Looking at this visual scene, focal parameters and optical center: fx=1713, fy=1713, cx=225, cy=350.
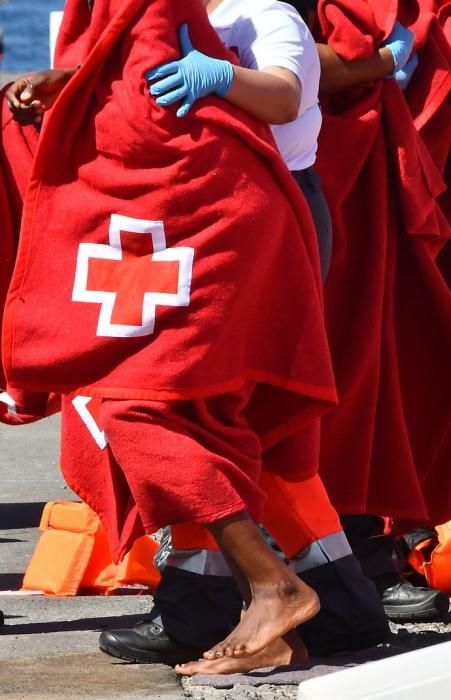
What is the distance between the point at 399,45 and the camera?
13.3 feet

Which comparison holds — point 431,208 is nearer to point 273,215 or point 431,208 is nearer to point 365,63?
point 365,63

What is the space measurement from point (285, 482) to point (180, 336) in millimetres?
487

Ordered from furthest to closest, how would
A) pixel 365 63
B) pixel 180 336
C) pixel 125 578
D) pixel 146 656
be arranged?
pixel 125 578
pixel 365 63
pixel 146 656
pixel 180 336

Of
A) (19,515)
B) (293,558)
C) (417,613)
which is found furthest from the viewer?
(19,515)

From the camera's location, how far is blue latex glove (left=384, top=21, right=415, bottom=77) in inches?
159

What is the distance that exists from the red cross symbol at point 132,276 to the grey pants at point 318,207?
568 mm

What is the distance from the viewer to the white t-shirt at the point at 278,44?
3.50 metres

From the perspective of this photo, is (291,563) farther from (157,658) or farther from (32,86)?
(32,86)

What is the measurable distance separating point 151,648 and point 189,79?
3.77 feet

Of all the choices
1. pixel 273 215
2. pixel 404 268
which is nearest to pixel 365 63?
pixel 404 268

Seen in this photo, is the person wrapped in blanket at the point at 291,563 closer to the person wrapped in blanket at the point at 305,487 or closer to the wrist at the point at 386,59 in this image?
the person wrapped in blanket at the point at 305,487

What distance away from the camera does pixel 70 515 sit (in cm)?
435

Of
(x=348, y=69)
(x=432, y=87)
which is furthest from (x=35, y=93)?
(x=432, y=87)

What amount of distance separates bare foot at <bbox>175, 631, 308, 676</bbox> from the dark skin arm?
1.17 m
